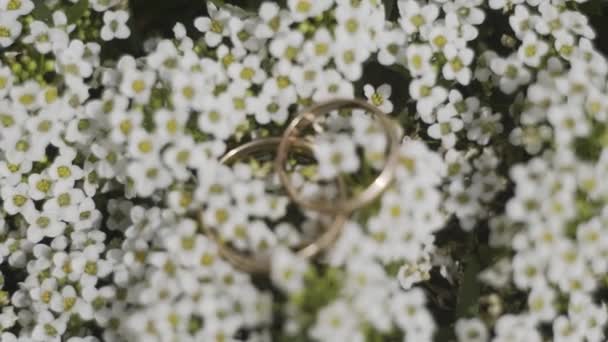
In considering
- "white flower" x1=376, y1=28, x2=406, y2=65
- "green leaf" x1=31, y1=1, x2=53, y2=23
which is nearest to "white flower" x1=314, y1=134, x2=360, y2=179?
"white flower" x1=376, y1=28, x2=406, y2=65

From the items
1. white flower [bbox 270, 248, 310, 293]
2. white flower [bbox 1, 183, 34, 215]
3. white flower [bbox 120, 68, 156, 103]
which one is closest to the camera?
white flower [bbox 270, 248, 310, 293]

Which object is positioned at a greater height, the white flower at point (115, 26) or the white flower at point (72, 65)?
the white flower at point (115, 26)

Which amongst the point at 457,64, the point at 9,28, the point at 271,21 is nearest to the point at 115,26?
the point at 9,28

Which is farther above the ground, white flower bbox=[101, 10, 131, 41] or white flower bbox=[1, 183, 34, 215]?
white flower bbox=[101, 10, 131, 41]

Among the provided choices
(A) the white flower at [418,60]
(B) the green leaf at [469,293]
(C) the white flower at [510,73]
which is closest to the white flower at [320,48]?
(A) the white flower at [418,60]

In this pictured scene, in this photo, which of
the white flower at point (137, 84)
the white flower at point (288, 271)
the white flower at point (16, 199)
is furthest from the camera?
the white flower at point (16, 199)

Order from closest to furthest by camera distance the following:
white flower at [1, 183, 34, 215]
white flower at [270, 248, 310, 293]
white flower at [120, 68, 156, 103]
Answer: white flower at [270, 248, 310, 293]
white flower at [120, 68, 156, 103]
white flower at [1, 183, 34, 215]

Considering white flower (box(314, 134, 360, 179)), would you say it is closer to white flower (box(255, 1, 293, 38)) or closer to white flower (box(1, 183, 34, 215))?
white flower (box(255, 1, 293, 38))

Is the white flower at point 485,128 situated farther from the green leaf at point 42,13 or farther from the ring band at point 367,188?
the green leaf at point 42,13
